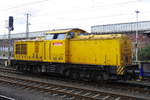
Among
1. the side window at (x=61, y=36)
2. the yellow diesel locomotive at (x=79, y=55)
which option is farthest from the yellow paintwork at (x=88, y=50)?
the side window at (x=61, y=36)

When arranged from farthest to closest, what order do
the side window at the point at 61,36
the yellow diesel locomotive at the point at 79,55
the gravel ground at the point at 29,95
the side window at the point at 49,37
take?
the side window at the point at 49,37 → the side window at the point at 61,36 → the yellow diesel locomotive at the point at 79,55 → the gravel ground at the point at 29,95

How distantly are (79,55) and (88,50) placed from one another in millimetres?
817

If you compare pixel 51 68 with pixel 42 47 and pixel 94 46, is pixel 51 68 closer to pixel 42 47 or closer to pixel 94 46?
pixel 42 47

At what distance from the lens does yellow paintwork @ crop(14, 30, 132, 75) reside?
11459 millimetres

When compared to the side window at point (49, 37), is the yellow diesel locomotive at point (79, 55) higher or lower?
lower

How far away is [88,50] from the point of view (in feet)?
41.3

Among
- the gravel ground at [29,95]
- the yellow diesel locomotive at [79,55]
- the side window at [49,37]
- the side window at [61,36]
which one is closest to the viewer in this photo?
the gravel ground at [29,95]

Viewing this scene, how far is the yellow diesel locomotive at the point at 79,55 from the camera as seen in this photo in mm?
11445

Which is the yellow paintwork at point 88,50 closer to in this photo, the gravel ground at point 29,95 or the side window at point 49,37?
the side window at point 49,37

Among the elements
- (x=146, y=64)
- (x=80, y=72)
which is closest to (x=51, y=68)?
(x=80, y=72)

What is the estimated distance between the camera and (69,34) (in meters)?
13.5

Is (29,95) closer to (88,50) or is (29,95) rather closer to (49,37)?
(88,50)

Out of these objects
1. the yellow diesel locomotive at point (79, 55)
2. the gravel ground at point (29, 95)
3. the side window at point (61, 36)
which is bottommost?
the gravel ground at point (29, 95)

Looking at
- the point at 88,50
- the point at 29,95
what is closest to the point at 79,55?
the point at 88,50
